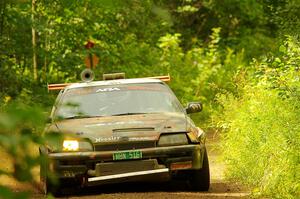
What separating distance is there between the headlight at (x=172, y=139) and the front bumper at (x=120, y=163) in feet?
0.18

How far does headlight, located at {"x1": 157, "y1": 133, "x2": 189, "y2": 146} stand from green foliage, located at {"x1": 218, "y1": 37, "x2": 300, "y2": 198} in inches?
32.8

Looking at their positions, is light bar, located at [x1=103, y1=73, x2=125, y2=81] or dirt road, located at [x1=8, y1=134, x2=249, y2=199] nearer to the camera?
dirt road, located at [x1=8, y1=134, x2=249, y2=199]

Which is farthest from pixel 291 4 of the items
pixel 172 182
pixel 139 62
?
pixel 139 62

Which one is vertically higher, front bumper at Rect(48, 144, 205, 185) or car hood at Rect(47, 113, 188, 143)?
car hood at Rect(47, 113, 188, 143)

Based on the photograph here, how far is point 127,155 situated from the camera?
9711 mm

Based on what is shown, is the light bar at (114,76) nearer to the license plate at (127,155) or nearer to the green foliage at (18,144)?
the license plate at (127,155)

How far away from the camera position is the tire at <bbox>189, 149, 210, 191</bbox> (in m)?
10.3

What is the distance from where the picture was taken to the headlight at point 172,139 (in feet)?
32.3

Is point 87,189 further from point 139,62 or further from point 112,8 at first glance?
point 139,62

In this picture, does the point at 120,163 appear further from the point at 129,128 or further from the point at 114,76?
the point at 114,76

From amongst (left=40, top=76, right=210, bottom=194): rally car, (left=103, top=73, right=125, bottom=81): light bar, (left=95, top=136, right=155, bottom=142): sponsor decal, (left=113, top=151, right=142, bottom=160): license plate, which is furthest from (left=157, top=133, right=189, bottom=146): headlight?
(left=103, top=73, right=125, bottom=81): light bar

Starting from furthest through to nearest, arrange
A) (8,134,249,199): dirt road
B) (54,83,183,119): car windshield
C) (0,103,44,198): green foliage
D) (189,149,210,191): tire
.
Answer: (54,83,183,119): car windshield < (189,149,210,191): tire < (8,134,249,199): dirt road < (0,103,44,198): green foliage

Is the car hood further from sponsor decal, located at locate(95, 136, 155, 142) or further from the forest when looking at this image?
the forest

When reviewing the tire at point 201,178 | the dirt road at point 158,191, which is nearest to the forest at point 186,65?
the dirt road at point 158,191
